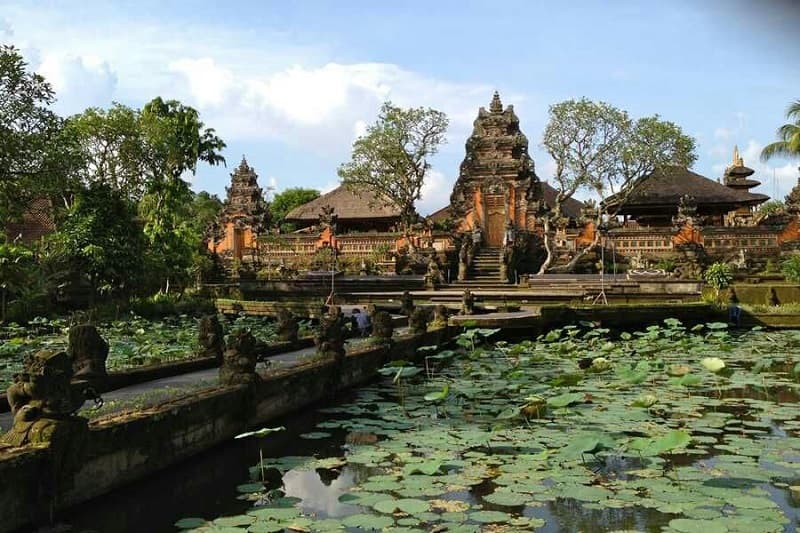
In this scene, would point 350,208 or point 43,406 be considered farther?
point 350,208

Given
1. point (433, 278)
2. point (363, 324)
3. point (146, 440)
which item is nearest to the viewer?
point (146, 440)

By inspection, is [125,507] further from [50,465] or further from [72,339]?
[72,339]

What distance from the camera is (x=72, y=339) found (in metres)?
7.74

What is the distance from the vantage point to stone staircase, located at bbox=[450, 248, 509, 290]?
2473 centimetres

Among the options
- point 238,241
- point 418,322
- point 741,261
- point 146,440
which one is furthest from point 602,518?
point 238,241

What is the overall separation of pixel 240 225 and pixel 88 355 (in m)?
26.1

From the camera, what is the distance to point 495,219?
3106 centimetres

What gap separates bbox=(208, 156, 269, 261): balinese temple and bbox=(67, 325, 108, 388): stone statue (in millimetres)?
24684

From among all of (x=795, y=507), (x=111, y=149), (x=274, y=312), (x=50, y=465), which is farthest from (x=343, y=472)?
(x=111, y=149)

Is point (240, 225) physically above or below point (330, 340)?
above

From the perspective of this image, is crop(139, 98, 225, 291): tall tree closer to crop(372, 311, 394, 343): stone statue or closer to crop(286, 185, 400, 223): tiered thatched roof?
crop(286, 185, 400, 223): tiered thatched roof

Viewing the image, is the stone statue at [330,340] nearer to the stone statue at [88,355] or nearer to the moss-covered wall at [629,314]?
the stone statue at [88,355]

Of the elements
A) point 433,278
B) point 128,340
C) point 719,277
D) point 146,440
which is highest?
point 433,278

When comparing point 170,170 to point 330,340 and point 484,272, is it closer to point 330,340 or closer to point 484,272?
point 484,272
